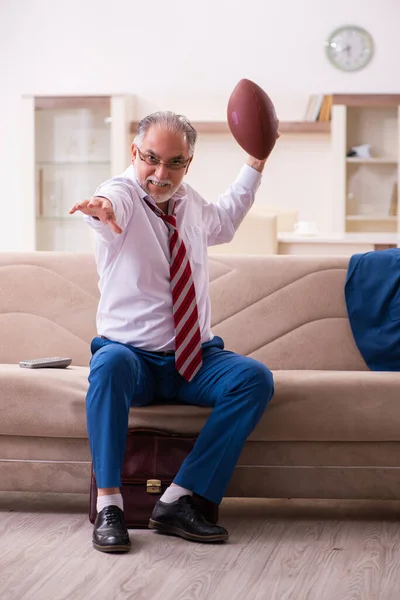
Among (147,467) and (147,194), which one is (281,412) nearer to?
(147,467)

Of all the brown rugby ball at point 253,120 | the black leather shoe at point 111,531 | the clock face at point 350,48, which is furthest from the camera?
the clock face at point 350,48

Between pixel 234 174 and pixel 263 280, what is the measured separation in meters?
4.33

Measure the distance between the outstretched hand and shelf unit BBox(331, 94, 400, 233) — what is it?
15.3ft

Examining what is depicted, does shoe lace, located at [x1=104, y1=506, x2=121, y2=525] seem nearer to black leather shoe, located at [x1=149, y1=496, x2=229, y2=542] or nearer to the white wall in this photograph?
black leather shoe, located at [x1=149, y1=496, x2=229, y2=542]

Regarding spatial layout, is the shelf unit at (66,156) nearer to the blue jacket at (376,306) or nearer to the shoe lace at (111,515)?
the blue jacket at (376,306)

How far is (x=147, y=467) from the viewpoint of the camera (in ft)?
7.53

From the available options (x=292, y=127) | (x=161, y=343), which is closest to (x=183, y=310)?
(x=161, y=343)

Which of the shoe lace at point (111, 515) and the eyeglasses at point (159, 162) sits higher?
the eyeglasses at point (159, 162)

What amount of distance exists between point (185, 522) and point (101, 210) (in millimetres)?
782

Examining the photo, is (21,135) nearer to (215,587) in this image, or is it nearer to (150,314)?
(150,314)

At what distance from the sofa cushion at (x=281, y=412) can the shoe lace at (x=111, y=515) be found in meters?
0.25

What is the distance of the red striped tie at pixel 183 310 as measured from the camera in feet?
7.66

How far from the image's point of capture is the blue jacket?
9.01ft

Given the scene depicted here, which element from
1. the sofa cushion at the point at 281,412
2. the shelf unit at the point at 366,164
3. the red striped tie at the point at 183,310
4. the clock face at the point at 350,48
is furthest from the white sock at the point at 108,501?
the clock face at the point at 350,48
